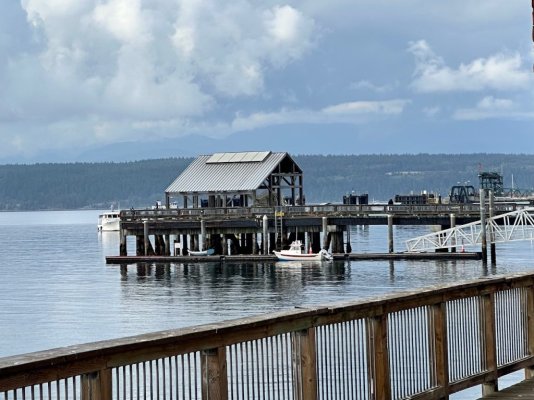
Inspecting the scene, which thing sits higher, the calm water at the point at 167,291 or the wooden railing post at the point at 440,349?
the wooden railing post at the point at 440,349

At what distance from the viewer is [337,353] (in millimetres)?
11273

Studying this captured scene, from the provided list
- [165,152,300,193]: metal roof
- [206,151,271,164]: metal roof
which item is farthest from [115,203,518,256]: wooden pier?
[206,151,271,164]: metal roof

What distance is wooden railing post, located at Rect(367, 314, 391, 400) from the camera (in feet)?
38.1

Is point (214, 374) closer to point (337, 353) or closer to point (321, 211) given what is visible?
point (337, 353)

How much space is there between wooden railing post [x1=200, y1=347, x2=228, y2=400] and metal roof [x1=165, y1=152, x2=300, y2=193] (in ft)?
301

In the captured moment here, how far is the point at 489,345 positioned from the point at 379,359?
8.26 feet

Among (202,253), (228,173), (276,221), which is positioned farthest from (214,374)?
(228,173)

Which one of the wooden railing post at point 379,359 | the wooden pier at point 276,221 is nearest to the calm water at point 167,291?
the wooden pier at point 276,221

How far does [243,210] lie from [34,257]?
3256 cm

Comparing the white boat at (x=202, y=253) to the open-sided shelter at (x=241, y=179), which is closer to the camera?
the white boat at (x=202, y=253)

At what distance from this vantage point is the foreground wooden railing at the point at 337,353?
8.71m

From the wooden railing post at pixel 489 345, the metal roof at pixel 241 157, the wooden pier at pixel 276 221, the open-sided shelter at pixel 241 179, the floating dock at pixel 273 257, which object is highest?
the metal roof at pixel 241 157

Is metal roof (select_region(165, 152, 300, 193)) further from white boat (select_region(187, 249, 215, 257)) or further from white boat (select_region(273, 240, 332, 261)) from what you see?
white boat (select_region(273, 240, 332, 261))

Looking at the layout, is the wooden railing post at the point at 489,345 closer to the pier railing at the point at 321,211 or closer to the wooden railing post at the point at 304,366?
the wooden railing post at the point at 304,366
